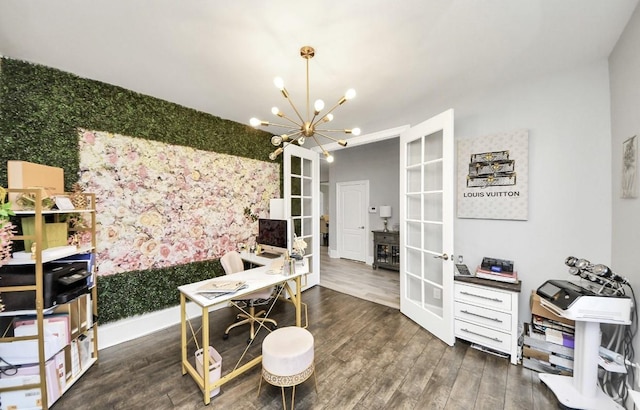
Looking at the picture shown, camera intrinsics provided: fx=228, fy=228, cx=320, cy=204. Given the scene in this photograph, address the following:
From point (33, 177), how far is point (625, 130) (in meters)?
A: 4.37

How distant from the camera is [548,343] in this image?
1909 millimetres

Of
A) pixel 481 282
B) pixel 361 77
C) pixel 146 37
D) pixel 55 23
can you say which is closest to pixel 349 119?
pixel 361 77

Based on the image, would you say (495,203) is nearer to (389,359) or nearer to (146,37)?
(389,359)

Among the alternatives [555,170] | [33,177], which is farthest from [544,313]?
[33,177]

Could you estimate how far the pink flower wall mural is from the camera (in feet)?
7.50

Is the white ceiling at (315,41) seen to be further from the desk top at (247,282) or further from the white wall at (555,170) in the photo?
the desk top at (247,282)

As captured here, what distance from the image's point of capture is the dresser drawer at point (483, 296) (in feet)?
6.84

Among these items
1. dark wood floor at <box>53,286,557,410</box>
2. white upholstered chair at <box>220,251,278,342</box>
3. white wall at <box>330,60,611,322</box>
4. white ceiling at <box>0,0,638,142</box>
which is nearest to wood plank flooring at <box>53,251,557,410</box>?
dark wood floor at <box>53,286,557,410</box>

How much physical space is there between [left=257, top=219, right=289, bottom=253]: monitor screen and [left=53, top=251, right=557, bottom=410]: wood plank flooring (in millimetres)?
1038

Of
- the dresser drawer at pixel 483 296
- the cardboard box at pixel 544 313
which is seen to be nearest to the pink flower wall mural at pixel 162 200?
the dresser drawer at pixel 483 296

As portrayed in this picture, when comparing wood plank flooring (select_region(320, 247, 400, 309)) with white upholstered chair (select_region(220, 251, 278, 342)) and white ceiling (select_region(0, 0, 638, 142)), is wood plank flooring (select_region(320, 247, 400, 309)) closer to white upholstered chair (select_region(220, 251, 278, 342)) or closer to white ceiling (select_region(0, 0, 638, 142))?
white upholstered chair (select_region(220, 251, 278, 342))

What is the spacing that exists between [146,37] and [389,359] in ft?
10.7

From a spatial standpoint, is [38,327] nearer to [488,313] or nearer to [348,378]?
[348,378]

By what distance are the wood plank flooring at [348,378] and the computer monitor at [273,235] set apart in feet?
3.38
